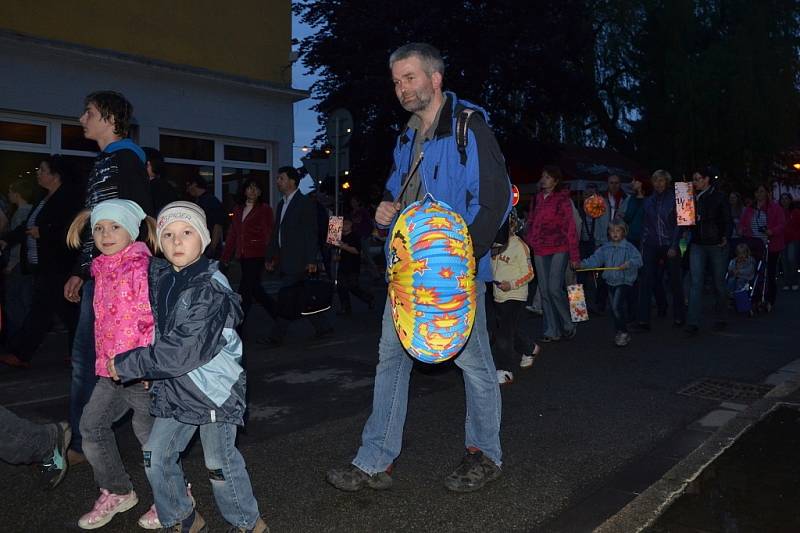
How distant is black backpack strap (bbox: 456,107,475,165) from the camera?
3613mm

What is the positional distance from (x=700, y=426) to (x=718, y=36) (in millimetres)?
30986

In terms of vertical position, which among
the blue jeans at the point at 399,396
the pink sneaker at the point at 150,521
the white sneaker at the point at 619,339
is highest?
the blue jeans at the point at 399,396

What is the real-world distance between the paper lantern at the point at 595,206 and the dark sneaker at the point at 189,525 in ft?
31.5

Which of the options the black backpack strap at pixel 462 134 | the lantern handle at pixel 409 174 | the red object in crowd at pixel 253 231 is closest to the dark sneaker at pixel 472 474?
the lantern handle at pixel 409 174

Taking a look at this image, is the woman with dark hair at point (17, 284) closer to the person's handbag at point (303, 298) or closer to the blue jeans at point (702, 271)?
the person's handbag at point (303, 298)

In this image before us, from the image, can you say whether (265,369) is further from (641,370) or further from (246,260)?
(641,370)

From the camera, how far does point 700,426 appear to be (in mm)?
4969

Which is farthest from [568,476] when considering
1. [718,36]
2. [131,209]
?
[718,36]

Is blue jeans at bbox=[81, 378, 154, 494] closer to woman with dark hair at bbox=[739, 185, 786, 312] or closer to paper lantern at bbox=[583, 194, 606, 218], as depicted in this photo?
paper lantern at bbox=[583, 194, 606, 218]

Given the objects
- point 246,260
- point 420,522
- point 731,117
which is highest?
point 731,117

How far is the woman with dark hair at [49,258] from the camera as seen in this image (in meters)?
6.68

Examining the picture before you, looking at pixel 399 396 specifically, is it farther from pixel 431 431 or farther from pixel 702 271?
pixel 702 271

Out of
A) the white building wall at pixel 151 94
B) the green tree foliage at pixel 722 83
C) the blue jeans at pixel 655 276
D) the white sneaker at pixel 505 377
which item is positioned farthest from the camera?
the green tree foliage at pixel 722 83

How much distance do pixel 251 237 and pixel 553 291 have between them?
337 cm
